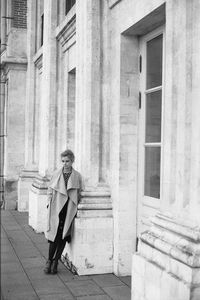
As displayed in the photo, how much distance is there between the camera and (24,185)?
1160 cm

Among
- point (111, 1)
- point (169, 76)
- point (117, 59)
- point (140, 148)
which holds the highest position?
point (111, 1)

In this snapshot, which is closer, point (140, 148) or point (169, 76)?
point (169, 76)

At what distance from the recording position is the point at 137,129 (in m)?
5.78

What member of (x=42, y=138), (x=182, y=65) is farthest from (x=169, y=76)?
(x=42, y=138)

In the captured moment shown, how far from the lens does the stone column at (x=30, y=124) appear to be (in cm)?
1154

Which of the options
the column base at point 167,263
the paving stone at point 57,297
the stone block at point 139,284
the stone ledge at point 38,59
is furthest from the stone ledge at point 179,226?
the stone ledge at point 38,59

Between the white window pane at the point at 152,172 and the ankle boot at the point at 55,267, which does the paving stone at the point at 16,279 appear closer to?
the ankle boot at the point at 55,267

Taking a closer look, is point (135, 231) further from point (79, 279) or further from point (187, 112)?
point (187, 112)

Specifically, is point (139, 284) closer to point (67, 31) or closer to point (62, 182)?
point (62, 182)

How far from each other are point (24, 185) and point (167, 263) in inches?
325

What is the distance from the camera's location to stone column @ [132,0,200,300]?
A: 3609 millimetres

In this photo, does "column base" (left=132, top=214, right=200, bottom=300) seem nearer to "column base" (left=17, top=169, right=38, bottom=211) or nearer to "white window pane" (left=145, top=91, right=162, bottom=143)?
"white window pane" (left=145, top=91, right=162, bottom=143)

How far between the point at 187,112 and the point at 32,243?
193 inches

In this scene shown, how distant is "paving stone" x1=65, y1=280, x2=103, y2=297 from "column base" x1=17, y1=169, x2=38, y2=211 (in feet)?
20.6
